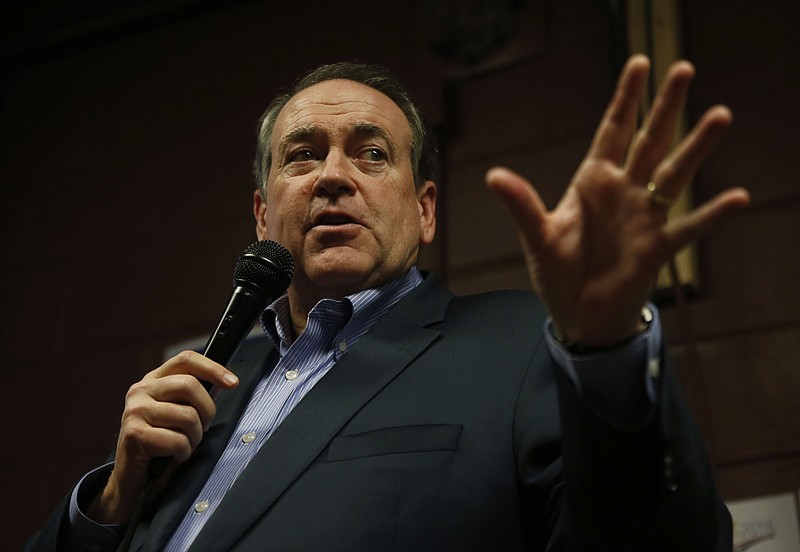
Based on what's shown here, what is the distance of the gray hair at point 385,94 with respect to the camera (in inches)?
90.6

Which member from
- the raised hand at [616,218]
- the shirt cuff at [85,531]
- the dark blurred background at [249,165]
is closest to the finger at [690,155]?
the raised hand at [616,218]

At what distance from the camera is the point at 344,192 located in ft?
6.63

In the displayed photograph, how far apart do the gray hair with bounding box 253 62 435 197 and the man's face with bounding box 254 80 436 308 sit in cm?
3

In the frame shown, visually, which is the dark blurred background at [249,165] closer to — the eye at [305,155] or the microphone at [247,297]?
the eye at [305,155]

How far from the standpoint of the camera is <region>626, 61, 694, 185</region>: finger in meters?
1.14

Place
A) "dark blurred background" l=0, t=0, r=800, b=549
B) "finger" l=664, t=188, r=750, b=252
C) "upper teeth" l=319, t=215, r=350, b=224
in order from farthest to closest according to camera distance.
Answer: "dark blurred background" l=0, t=0, r=800, b=549 → "upper teeth" l=319, t=215, r=350, b=224 → "finger" l=664, t=188, r=750, b=252

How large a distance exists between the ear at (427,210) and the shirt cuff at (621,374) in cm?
107

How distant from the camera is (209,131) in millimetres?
3369

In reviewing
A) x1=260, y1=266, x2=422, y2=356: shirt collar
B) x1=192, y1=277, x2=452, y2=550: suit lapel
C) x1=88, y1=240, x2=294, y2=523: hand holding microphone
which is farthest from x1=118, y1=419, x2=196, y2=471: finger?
x1=260, y1=266, x2=422, y2=356: shirt collar

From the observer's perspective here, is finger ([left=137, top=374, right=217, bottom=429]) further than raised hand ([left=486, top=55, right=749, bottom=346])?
Yes

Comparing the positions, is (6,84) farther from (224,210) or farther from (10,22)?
(224,210)

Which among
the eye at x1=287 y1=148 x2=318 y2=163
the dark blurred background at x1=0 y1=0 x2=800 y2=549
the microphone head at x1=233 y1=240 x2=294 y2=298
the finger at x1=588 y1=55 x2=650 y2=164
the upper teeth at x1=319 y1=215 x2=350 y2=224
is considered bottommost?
the dark blurred background at x1=0 y1=0 x2=800 y2=549

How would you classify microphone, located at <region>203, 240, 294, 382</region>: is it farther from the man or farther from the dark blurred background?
the dark blurred background

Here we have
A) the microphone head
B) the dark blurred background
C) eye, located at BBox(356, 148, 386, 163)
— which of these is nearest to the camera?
the microphone head
